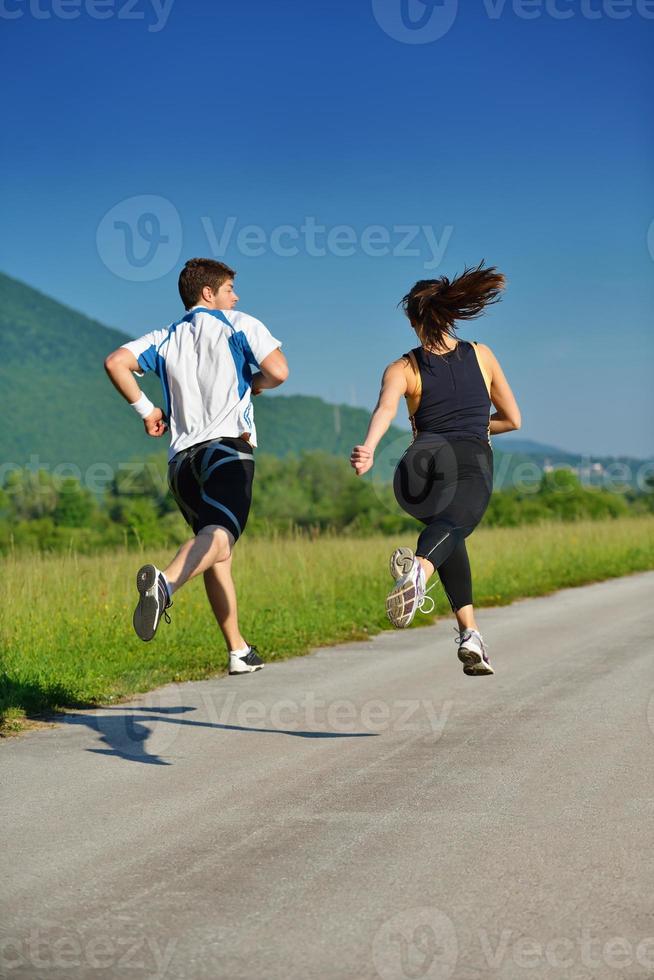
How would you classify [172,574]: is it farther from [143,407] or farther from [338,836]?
[338,836]

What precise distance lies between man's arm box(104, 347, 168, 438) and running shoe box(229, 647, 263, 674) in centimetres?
135

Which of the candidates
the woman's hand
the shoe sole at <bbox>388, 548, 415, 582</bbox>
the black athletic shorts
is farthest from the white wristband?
the shoe sole at <bbox>388, 548, 415, 582</bbox>

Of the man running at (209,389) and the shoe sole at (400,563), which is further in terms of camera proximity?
the man running at (209,389)

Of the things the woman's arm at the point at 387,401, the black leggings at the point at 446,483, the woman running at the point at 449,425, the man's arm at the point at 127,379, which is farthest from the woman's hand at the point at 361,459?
the man's arm at the point at 127,379

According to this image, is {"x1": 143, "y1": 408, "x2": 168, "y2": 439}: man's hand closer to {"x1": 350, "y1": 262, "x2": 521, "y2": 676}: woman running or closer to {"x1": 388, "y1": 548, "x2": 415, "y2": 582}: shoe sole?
{"x1": 350, "y1": 262, "x2": 521, "y2": 676}: woman running

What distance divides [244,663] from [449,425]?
1.78 meters

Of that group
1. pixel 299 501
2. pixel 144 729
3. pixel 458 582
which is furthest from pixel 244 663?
pixel 299 501

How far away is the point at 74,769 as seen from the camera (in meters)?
5.38

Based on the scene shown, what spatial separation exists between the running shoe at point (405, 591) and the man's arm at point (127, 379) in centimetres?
156

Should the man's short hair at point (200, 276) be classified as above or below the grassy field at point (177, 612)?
above

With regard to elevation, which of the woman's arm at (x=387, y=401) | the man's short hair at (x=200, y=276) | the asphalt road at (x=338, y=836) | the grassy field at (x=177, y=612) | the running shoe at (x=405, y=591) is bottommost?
the asphalt road at (x=338, y=836)

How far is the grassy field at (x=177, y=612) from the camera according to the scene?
8.05 metres

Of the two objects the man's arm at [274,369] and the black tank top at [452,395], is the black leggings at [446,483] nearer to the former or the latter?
the black tank top at [452,395]

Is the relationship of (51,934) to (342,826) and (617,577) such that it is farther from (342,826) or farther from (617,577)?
(617,577)
